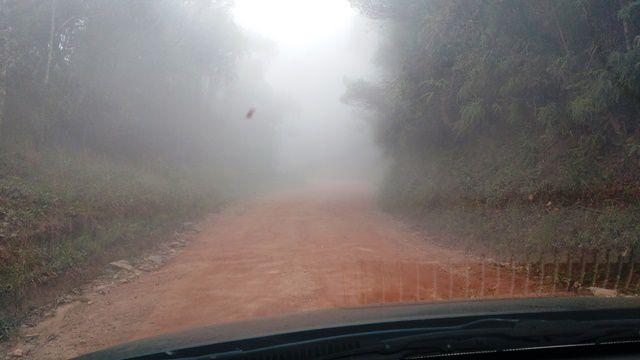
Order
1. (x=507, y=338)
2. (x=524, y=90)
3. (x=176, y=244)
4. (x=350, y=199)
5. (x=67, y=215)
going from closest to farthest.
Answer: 1. (x=507, y=338)
2. (x=67, y=215)
3. (x=524, y=90)
4. (x=176, y=244)
5. (x=350, y=199)

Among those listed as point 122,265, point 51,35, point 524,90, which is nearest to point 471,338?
point 122,265

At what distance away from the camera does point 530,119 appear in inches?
491

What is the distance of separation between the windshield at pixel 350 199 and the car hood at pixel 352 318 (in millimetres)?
646

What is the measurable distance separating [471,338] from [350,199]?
19.4 metres

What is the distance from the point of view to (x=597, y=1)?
9.85 metres

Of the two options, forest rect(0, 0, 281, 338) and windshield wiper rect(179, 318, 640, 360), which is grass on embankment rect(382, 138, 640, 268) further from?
forest rect(0, 0, 281, 338)

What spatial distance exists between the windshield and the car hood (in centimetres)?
65

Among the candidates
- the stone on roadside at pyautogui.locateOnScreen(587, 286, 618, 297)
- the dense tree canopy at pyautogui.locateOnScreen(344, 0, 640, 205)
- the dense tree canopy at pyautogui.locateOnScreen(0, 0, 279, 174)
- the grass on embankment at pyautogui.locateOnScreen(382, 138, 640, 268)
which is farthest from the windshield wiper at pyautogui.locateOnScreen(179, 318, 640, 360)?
the dense tree canopy at pyautogui.locateOnScreen(0, 0, 279, 174)

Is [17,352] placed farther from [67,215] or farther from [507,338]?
[507,338]

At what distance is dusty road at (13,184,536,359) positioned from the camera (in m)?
6.98

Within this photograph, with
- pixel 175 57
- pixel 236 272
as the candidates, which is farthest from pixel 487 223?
pixel 175 57

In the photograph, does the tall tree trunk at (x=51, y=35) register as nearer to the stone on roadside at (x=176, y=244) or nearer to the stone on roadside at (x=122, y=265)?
the stone on roadside at (x=176, y=244)

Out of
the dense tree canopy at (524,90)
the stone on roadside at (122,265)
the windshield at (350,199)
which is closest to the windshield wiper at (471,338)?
the windshield at (350,199)

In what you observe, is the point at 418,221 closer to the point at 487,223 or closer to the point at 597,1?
the point at 487,223
